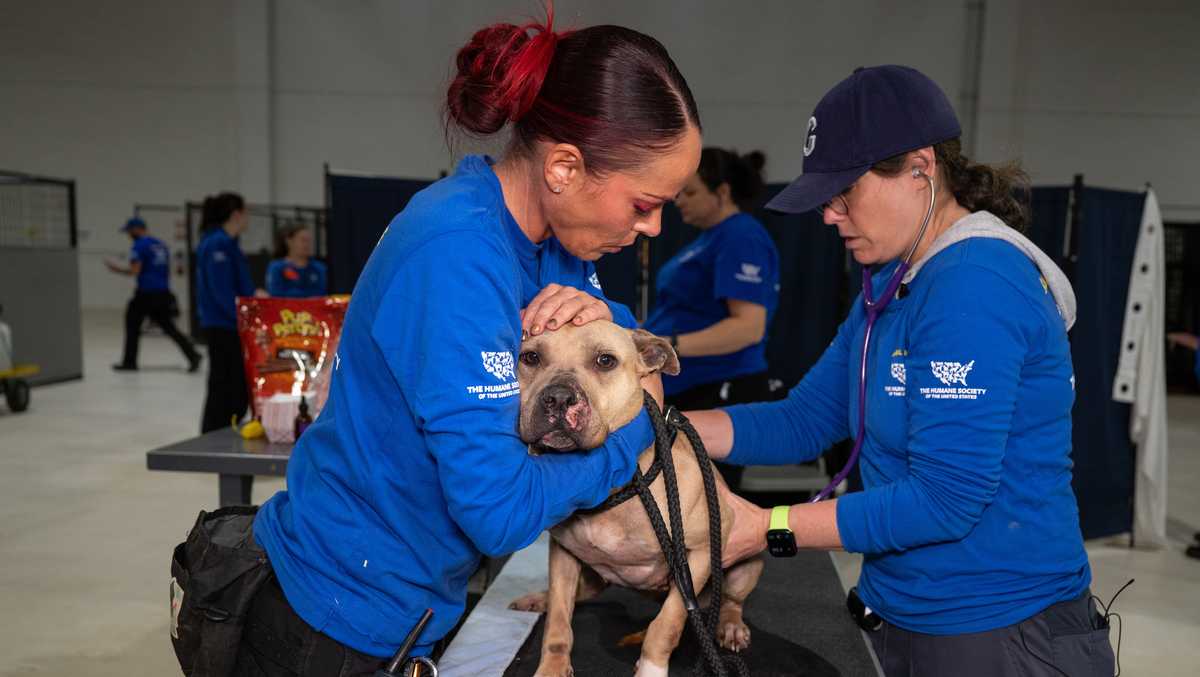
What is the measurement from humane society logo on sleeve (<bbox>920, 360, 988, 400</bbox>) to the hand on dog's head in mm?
552

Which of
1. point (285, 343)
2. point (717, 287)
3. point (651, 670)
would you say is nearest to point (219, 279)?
point (285, 343)

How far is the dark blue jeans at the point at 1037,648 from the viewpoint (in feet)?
5.06

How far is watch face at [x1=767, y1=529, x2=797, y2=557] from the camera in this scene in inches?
64.3

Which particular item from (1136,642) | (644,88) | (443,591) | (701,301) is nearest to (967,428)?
(644,88)

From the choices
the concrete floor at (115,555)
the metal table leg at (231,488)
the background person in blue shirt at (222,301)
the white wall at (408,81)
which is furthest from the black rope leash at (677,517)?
the white wall at (408,81)

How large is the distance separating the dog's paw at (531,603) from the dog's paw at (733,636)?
0.44 m

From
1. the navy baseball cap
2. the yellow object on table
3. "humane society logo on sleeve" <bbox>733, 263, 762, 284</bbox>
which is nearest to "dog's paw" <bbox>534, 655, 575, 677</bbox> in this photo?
the navy baseball cap

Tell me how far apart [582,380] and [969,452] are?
0.68 m

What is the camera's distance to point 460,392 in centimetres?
107

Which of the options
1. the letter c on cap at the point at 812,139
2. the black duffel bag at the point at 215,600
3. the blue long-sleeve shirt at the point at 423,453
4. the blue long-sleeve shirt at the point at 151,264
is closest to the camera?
the blue long-sleeve shirt at the point at 423,453

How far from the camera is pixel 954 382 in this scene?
4.75 feet

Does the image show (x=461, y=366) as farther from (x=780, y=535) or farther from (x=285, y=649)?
(x=780, y=535)

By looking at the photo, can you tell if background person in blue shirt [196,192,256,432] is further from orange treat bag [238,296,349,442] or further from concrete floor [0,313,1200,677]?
orange treat bag [238,296,349,442]

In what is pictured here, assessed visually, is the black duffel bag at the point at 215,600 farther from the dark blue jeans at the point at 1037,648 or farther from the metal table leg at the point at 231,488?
the metal table leg at the point at 231,488
